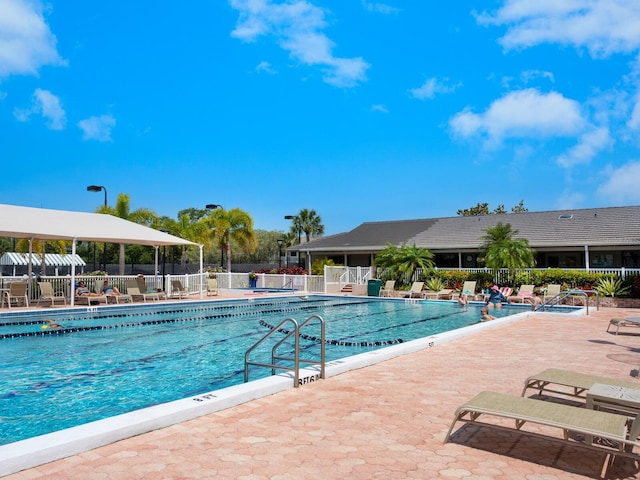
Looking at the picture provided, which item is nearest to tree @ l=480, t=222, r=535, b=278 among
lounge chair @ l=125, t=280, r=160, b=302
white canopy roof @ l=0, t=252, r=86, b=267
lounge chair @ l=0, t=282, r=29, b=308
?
lounge chair @ l=125, t=280, r=160, b=302

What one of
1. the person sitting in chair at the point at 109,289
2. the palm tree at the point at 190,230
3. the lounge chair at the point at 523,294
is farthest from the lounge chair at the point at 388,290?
the palm tree at the point at 190,230

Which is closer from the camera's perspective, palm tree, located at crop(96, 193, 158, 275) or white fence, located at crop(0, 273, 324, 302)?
white fence, located at crop(0, 273, 324, 302)

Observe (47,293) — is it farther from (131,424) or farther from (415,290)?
(415,290)

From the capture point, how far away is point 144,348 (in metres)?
11.3

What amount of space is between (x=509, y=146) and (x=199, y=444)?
3750 centimetres

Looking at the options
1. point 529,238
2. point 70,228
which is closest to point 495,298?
point 529,238

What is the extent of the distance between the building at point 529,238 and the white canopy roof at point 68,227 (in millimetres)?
14901

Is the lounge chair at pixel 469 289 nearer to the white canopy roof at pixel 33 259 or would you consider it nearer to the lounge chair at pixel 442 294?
the lounge chair at pixel 442 294

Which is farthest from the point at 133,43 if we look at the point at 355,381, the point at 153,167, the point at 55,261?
the point at 355,381

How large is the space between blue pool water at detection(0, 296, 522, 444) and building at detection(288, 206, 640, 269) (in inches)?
363

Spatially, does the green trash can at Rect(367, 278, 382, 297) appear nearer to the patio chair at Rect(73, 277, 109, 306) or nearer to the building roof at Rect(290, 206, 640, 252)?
the building roof at Rect(290, 206, 640, 252)

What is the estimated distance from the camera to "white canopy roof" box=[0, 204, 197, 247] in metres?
17.9

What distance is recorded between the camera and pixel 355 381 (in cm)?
678

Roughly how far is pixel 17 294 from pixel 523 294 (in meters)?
20.4
